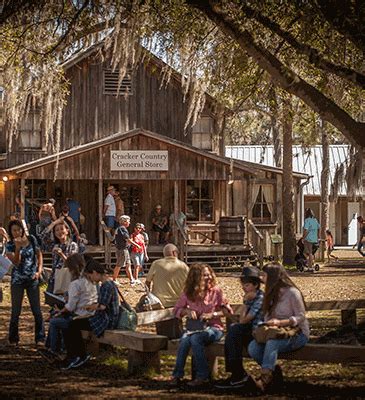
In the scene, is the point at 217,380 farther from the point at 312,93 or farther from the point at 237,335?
the point at 312,93

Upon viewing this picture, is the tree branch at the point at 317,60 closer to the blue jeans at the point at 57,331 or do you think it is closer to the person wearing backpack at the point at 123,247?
the blue jeans at the point at 57,331

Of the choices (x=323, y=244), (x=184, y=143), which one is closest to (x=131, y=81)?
(x=184, y=143)

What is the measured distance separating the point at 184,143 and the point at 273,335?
21.2 meters

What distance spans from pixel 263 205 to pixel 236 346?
25053mm

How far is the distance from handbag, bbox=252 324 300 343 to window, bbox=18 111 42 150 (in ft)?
73.0

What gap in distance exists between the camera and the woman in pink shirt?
911 cm

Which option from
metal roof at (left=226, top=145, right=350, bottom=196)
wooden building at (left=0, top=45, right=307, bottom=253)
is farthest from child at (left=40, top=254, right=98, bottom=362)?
metal roof at (left=226, top=145, right=350, bottom=196)

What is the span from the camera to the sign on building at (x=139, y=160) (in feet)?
91.9

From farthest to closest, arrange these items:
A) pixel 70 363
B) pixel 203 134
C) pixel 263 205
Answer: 1. pixel 263 205
2. pixel 203 134
3. pixel 70 363

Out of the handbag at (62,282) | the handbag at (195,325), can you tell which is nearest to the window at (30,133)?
the handbag at (62,282)

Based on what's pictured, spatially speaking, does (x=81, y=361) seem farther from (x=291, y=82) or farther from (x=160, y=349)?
(x=291, y=82)

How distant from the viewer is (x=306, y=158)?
5250 cm

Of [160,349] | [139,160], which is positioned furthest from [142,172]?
[160,349]

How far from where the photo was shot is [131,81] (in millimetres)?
30766
